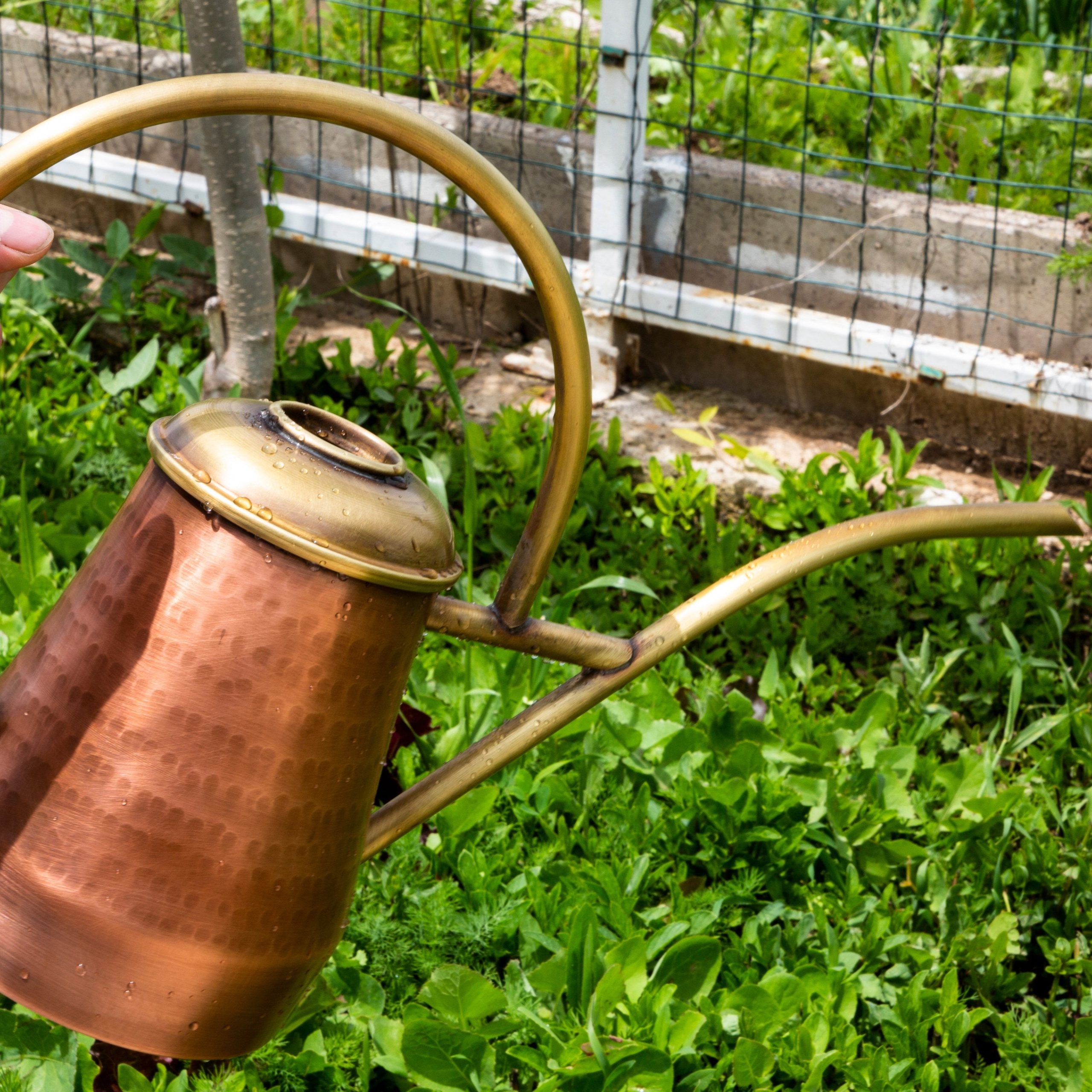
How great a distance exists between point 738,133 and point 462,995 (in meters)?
2.91

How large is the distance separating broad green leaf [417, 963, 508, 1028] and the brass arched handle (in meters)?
0.69

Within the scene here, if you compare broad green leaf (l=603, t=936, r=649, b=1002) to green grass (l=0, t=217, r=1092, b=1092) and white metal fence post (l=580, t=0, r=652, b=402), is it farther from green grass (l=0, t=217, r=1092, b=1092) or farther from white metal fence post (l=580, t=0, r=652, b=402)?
white metal fence post (l=580, t=0, r=652, b=402)

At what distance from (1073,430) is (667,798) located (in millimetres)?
1562

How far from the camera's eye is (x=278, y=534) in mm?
862

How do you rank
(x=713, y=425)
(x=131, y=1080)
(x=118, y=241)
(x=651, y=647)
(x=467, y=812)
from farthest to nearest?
(x=118, y=241), (x=713, y=425), (x=467, y=812), (x=131, y=1080), (x=651, y=647)

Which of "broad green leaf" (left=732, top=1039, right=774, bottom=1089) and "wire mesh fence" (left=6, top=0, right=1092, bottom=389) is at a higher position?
"wire mesh fence" (left=6, top=0, right=1092, bottom=389)

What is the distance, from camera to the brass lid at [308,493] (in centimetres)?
87

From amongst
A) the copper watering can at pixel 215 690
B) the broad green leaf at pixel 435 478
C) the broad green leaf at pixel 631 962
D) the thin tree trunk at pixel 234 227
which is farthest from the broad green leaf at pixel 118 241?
the copper watering can at pixel 215 690

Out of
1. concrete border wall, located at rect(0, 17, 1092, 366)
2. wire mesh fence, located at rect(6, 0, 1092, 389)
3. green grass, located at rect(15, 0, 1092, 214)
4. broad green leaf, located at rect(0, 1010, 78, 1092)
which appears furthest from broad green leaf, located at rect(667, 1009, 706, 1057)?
green grass, located at rect(15, 0, 1092, 214)

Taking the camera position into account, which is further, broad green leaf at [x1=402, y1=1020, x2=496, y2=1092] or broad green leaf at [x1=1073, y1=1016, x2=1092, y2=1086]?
broad green leaf at [x1=1073, y1=1016, x2=1092, y2=1086]

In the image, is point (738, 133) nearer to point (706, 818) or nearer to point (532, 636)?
point (706, 818)

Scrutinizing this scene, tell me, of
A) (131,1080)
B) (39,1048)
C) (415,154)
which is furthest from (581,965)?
(415,154)

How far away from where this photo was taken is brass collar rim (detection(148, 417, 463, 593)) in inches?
34.0

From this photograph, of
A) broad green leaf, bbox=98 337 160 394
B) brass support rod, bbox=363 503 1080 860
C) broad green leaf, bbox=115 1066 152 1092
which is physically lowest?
broad green leaf, bbox=115 1066 152 1092
